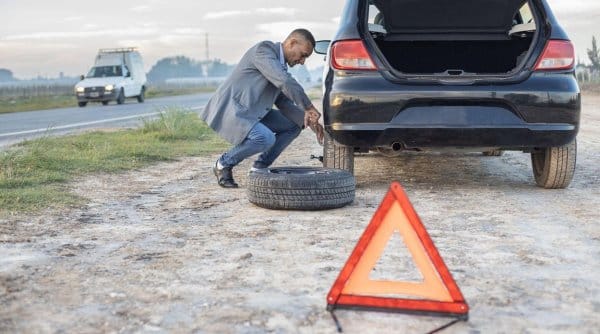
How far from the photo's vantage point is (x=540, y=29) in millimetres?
5250

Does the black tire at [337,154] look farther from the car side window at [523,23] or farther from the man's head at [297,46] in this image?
the car side window at [523,23]

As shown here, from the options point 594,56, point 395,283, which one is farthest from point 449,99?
point 594,56

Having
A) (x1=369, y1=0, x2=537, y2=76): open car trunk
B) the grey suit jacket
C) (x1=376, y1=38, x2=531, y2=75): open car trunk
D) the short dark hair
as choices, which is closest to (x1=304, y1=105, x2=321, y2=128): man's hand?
the grey suit jacket

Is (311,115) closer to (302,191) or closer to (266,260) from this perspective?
(302,191)

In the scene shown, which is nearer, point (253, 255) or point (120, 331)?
point (120, 331)

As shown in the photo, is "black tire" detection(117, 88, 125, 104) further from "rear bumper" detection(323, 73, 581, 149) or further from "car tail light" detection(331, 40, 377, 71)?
"rear bumper" detection(323, 73, 581, 149)

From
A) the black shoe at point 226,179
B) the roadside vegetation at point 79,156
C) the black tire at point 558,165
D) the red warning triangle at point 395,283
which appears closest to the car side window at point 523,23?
the black tire at point 558,165

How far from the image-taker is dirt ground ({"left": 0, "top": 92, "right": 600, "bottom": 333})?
106 inches

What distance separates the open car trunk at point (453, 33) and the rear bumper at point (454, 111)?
715 mm

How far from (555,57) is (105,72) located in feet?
88.3

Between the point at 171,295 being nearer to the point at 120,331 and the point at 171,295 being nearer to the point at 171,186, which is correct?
the point at 120,331

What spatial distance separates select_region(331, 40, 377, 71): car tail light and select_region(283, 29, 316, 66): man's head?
25.0 inches

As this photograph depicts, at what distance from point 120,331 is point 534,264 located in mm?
2001

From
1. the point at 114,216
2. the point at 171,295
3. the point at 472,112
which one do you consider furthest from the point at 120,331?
the point at 472,112
